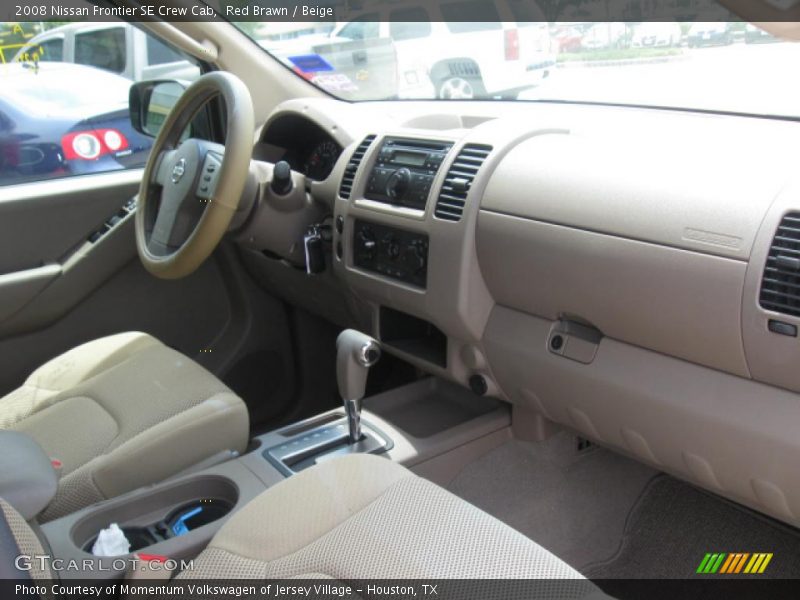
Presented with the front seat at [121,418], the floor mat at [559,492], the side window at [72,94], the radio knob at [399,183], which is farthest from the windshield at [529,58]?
the front seat at [121,418]

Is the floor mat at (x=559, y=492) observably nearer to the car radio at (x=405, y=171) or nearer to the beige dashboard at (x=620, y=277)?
the beige dashboard at (x=620, y=277)

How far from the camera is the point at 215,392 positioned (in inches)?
68.3

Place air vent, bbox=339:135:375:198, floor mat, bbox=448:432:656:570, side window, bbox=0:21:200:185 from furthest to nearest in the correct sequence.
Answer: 1. side window, bbox=0:21:200:185
2. air vent, bbox=339:135:375:198
3. floor mat, bbox=448:432:656:570

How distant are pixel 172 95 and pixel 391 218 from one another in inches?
43.4

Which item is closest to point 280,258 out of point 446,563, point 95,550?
point 95,550

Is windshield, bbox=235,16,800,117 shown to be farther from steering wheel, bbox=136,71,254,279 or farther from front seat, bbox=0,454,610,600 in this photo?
front seat, bbox=0,454,610,600

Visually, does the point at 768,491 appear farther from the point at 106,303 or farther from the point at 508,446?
the point at 106,303

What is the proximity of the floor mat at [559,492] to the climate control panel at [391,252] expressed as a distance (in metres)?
0.47

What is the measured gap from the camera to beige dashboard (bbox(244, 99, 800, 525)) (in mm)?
1208

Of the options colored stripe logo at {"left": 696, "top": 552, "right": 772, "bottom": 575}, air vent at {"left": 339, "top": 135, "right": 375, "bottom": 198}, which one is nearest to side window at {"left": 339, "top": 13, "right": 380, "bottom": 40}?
air vent at {"left": 339, "top": 135, "right": 375, "bottom": 198}

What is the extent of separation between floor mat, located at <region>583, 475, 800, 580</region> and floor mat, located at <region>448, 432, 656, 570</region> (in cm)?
3

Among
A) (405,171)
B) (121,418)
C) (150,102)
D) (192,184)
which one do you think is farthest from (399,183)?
(150,102)

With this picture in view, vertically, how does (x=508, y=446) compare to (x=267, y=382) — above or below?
above

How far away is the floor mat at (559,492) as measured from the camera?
1840 mm
